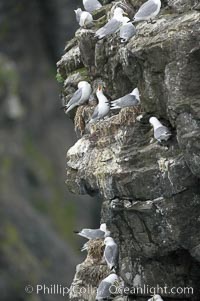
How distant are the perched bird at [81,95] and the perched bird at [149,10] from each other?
225 cm

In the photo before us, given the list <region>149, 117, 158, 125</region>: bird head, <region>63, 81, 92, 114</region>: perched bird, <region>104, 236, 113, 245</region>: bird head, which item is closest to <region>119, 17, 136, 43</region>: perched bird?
<region>149, 117, 158, 125</region>: bird head

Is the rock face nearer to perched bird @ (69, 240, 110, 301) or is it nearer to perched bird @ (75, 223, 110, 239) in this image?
perched bird @ (75, 223, 110, 239)

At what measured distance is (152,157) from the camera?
642 inches

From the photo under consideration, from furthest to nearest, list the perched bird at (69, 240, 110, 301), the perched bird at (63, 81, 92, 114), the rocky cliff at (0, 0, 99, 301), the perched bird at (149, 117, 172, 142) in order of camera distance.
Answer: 1. the rocky cliff at (0, 0, 99, 301)
2. the perched bird at (69, 240, 110, 301)
3. the perched bird at (63, 81, 92, 114)
4. the perched bird at (149, 117, 172, 142)

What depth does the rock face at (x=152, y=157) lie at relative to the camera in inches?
613

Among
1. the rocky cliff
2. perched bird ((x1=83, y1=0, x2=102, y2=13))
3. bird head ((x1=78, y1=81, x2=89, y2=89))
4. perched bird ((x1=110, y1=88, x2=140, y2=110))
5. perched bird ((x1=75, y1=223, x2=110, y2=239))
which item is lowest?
perched bird ((x1=75, y1=223, x2=110, y2=239))

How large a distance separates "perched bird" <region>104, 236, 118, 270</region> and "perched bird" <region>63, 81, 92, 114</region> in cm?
255

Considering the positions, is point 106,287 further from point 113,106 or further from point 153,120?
point 153,120

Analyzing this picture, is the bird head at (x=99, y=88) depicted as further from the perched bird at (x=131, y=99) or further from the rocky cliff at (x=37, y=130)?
the rocky cliff at (x=37, y=130)

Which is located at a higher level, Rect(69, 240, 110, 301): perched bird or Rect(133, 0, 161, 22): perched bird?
Rect(133, 0, 161, 22): perched bird

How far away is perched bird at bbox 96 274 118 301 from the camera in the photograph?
1767cm

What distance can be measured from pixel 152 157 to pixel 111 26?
2.33m

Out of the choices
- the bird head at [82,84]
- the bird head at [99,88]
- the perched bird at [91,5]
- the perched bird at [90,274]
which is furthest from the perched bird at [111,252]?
the perched bird at [91,5]

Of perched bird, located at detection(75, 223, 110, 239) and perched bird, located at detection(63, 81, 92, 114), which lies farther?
perched bird, located at detection(63, 81, 92, 114)
